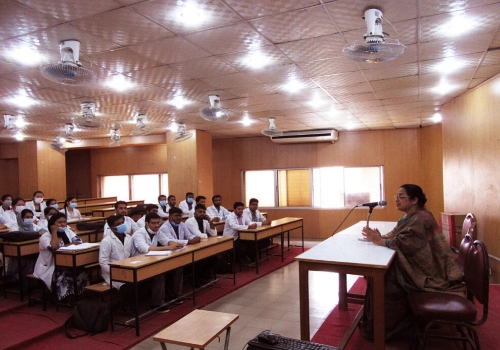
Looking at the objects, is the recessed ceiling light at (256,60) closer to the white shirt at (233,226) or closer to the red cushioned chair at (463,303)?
the red cushioned chair at (463,303)

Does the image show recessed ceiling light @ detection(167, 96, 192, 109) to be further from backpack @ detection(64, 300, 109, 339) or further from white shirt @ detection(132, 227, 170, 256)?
backpack @ detection(64, 300, 109, 339)

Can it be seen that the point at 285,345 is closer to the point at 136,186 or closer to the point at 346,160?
the point at 346,160

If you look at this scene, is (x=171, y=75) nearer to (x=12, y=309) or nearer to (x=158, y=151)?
(x=12, y=309)

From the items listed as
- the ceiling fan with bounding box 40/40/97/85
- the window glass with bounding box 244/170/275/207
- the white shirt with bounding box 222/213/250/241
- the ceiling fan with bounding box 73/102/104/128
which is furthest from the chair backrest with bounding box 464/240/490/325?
the window glass with bounding box 244/170/275/207

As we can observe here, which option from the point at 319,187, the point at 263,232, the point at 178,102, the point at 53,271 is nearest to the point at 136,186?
the point at 319,187

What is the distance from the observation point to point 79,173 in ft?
41.8

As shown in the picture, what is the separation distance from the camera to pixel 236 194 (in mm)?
10695

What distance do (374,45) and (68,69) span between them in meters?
2.46

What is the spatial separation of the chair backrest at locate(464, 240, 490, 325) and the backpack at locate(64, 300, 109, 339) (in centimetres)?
329

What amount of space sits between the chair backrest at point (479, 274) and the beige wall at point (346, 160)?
636 centimetres

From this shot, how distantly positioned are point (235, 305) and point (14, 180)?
10.1 meters

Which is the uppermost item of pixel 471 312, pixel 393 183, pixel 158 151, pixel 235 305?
pixel 158 151

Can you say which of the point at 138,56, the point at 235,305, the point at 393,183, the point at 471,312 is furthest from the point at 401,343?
the point at 393,183

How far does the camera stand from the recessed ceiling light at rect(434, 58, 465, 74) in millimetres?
4039
